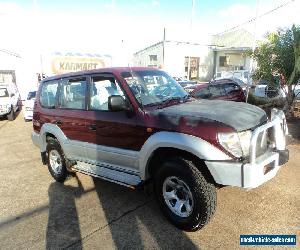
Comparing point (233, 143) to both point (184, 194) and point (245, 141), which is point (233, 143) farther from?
point (184, 194)

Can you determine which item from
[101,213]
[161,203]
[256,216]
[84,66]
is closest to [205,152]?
[161,203]

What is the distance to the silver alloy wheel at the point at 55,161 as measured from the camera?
577cm

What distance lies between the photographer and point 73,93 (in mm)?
5285

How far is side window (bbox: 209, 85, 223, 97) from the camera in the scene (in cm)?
1078

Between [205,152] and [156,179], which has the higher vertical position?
[205,152]

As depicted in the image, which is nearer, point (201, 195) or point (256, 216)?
point (201, 195)

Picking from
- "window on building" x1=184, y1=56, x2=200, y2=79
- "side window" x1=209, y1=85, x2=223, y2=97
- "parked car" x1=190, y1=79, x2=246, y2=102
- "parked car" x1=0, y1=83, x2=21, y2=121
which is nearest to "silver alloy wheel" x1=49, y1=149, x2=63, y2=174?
"parked car" x1=190, y1=79, x2=246, y2=102

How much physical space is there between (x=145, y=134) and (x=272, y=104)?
893 cm

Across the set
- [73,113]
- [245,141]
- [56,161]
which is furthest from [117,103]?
[56,161]

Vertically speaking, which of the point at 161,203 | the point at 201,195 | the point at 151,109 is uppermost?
the point at 151,109

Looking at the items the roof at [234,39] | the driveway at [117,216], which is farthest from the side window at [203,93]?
the roof at [234,39]

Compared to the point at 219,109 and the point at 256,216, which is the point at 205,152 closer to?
the point at 219,109

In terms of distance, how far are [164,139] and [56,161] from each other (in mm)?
2960

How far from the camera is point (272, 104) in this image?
11.6 metres
